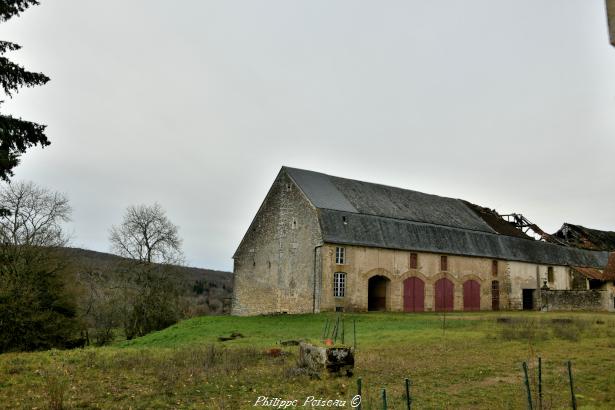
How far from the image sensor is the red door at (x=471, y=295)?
39531 mm

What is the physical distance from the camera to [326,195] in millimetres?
36750

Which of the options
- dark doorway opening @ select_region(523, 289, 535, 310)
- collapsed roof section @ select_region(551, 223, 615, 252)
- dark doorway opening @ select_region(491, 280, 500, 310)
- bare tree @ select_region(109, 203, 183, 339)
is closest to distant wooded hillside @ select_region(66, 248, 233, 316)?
bare tree @ select_region(109, 203, 183, 339)

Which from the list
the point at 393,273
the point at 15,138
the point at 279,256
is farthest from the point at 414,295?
the point at 15,138

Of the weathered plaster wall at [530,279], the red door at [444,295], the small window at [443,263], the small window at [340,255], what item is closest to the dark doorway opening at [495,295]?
the weathered plaster wall at [530,279]

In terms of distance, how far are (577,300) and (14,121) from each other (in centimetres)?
3825

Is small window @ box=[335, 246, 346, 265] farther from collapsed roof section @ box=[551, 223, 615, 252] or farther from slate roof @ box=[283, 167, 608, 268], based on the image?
collapsed roof section @ box=[551, 223, 615, 252]

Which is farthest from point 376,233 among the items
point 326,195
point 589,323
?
point 589,323

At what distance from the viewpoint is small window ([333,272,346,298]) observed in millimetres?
32781

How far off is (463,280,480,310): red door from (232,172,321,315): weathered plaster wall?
551 inches

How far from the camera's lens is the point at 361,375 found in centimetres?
1225

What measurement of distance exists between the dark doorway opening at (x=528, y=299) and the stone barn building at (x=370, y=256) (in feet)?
0.30

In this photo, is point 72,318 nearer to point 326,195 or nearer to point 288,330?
point 288,330

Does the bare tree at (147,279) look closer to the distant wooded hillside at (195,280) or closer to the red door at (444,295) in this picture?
the distant wooded hillside at (195,280)

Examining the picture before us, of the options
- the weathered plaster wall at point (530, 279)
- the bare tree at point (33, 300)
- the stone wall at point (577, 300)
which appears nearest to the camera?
the bare tree at point (33, 300)
